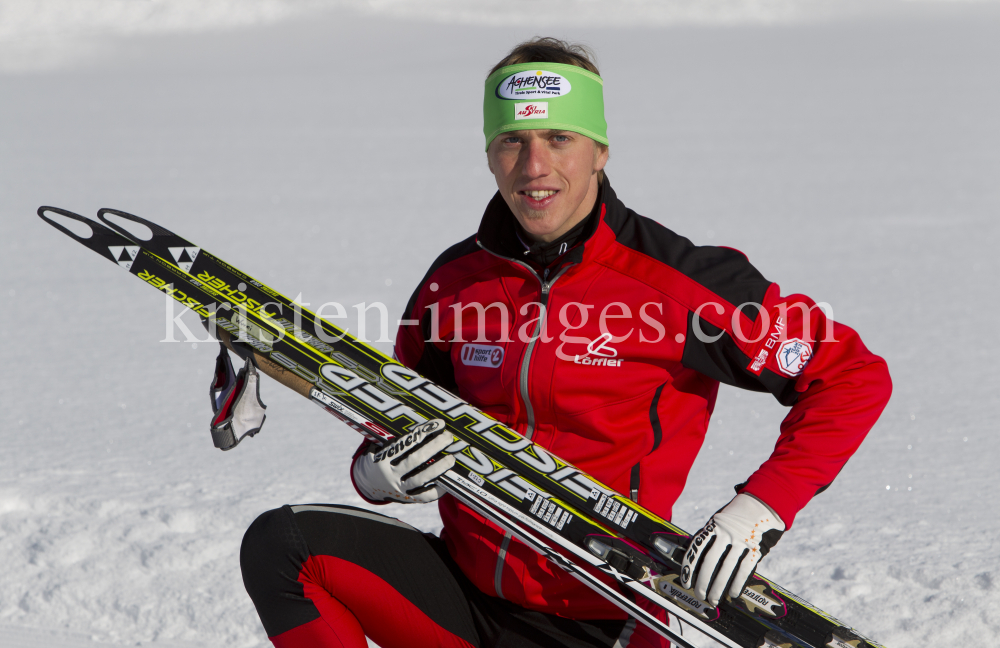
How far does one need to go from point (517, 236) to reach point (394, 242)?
5.12m

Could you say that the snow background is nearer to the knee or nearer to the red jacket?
the knee

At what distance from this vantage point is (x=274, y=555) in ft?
5.82

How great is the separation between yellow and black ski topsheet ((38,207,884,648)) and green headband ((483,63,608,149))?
0.59m

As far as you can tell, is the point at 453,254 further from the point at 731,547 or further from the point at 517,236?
the point at 731,547

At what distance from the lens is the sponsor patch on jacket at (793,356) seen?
1.76 m

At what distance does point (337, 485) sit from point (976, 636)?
2149 mm

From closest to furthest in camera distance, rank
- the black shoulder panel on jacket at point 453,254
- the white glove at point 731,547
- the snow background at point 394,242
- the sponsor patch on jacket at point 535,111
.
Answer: the white glove at point 731,547
the sponsor patch on jacket at point 535,111
the black shoulder panel on jacket at point 453,254
the snow background at point 394,242

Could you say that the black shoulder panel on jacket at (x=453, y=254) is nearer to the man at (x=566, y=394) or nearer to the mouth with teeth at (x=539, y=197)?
the man at (x=566, y=394)

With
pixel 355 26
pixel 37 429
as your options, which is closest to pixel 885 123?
pixel 37 429

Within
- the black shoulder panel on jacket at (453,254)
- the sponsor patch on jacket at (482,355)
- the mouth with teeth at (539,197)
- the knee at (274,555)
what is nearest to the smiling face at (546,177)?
the mouth with teeth at (539,197)

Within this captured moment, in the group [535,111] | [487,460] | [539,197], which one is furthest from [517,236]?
[487,460]

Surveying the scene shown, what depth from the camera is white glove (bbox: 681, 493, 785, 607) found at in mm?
1662

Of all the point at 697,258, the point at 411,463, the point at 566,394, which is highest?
the point at 697,258

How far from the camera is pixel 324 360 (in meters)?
2.07
